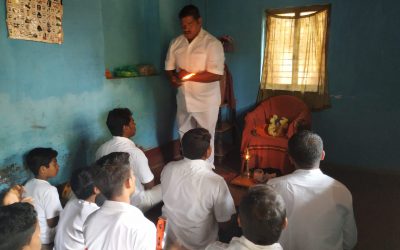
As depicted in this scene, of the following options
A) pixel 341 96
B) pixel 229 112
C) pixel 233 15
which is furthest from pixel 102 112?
pixel 341 96

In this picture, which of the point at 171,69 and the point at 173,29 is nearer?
the point at 171,69

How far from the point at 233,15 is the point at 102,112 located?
2355mm

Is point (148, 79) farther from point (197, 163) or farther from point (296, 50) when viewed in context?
point (197, 163)

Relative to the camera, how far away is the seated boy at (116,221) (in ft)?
4.33

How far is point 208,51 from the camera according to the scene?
11.7ft

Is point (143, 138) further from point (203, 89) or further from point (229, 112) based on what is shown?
point (229, 112)

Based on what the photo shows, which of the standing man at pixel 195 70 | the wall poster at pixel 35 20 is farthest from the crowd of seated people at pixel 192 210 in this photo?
the standing man at pixel 195 70

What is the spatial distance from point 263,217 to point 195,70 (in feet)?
8.84

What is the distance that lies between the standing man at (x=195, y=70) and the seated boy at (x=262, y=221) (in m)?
2.49

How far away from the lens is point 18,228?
3.66 ft

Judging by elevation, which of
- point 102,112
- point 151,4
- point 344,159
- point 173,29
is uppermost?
point 151,4

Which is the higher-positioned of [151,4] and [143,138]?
[151,4]

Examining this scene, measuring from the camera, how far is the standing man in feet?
11.6

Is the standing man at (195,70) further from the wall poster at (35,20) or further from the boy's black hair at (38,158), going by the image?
the boy's black hair at (38,158)
